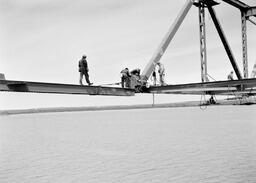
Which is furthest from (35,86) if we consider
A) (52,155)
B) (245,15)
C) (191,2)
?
(245,15)

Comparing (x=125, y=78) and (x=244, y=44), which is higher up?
(x=244, y=44)

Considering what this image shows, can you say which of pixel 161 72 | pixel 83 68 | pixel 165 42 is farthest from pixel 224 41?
pixel 83 68

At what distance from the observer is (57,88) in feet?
48.3

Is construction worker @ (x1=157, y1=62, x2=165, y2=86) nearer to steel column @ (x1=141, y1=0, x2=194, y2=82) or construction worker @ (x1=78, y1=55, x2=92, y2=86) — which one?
steel column @ (x1=141, y1=0, x2=194, y2=82)

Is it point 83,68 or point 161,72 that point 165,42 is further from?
point 83,68

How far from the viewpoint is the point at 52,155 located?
1850cm

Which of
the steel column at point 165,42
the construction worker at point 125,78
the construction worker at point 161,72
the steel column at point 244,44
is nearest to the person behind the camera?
the construction worker at point 125,78

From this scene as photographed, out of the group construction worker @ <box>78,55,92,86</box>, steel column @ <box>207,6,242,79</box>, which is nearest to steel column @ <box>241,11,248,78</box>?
steel column @ <box>207,6,242,79</box>

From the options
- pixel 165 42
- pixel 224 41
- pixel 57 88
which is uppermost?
pixel 224 41

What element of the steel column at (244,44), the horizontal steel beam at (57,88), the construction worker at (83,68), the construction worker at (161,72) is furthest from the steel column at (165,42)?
the steel column at (244,44)

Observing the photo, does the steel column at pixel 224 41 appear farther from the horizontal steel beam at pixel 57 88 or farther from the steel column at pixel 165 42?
the horizontal steel beam at pixel 57 88

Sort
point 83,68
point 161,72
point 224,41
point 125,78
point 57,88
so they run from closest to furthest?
point 57,88
point 83,68
point 125,78
point 161,72
point 224,41

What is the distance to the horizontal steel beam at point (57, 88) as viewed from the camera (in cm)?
1332

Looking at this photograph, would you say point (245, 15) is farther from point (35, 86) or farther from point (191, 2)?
point (35, 86)
